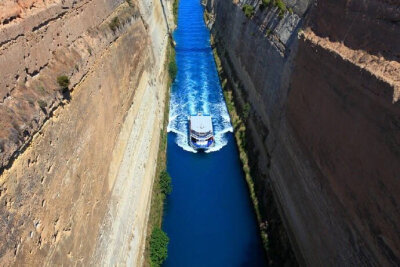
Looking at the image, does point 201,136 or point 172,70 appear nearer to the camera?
point 201,136

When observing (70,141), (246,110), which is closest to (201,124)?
(246,110)

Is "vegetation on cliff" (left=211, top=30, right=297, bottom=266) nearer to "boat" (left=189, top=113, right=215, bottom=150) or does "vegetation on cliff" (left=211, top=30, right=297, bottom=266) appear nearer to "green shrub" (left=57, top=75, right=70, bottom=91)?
"boat" (left=189, top=113, right=215, bottom=150)

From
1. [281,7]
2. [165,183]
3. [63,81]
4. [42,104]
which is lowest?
[165,183]

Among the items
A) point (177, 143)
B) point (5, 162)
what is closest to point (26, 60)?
point (5, 162)

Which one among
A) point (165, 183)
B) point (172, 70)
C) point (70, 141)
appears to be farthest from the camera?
point (172, 70)

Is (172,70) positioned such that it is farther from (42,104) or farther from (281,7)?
(42,104)

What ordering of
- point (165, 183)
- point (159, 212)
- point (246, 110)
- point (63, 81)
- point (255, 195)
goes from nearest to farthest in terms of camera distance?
point (63, 81), point (159, 212), point (255, 195), point (165, 183), point (246, 110)

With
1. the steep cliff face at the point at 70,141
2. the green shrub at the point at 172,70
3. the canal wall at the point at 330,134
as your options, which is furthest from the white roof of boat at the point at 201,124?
the green shrub at the point at 172,70

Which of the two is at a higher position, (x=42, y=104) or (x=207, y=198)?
(x=42, y=104)
